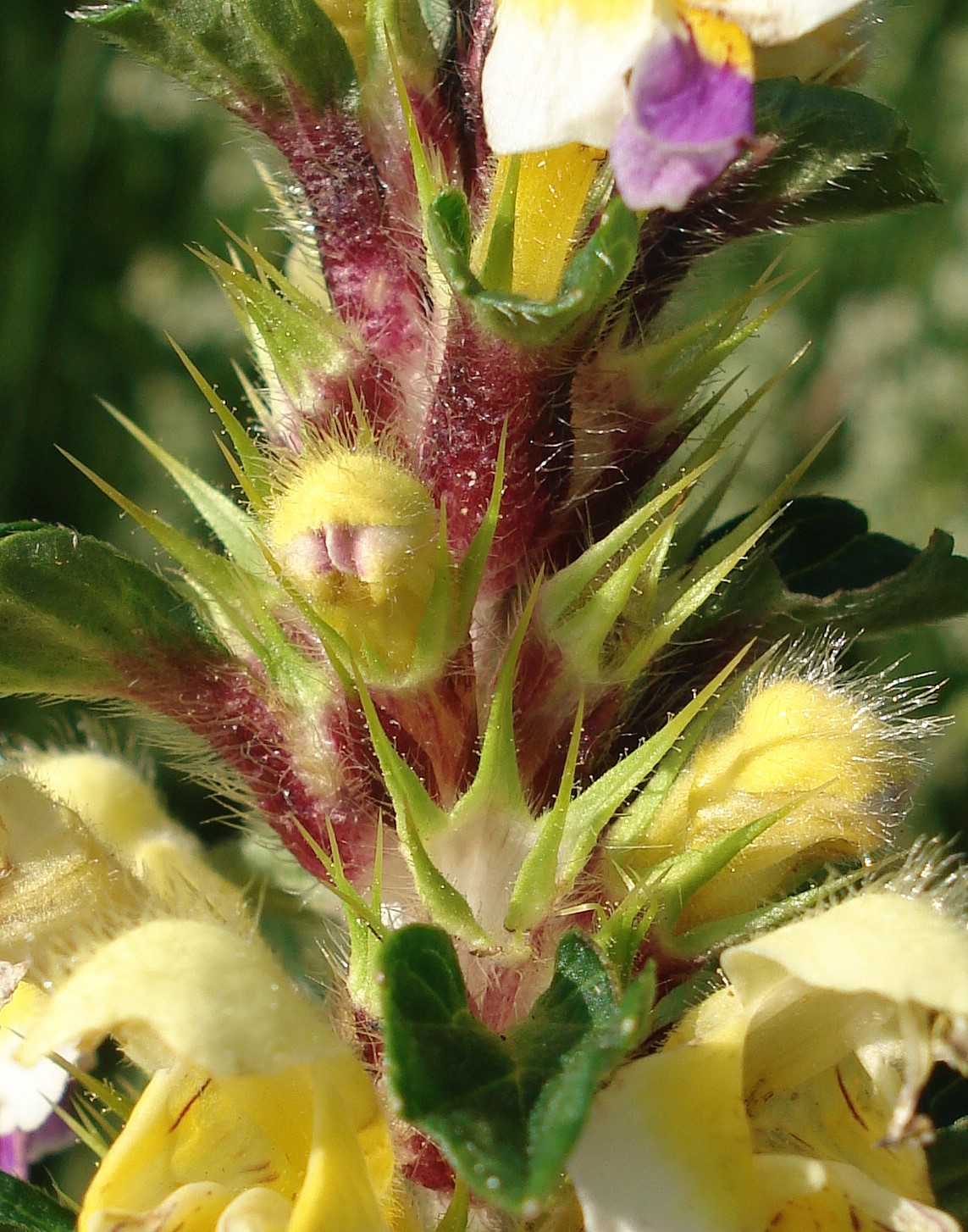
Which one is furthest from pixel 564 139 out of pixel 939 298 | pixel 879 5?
pixel 939 298

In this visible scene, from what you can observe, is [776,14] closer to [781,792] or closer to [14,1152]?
[781,792]

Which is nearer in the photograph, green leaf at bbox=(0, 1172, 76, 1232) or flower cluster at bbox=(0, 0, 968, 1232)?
flower cluster at bbox=(0, 0, 968, 1232)

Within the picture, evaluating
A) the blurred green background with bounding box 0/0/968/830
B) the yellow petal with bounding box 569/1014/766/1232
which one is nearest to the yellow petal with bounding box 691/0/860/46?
the yellow petal with bounding box 569/1014/766/1232

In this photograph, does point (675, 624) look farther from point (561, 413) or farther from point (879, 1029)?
point (879, 1029)

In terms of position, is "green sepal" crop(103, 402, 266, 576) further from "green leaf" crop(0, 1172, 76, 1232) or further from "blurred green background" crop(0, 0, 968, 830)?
→ "blurred green background" crop(0, 0, 968, 830)

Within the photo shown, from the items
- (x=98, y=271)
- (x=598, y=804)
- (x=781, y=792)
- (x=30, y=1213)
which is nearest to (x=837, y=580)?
(x=781, y=792)
